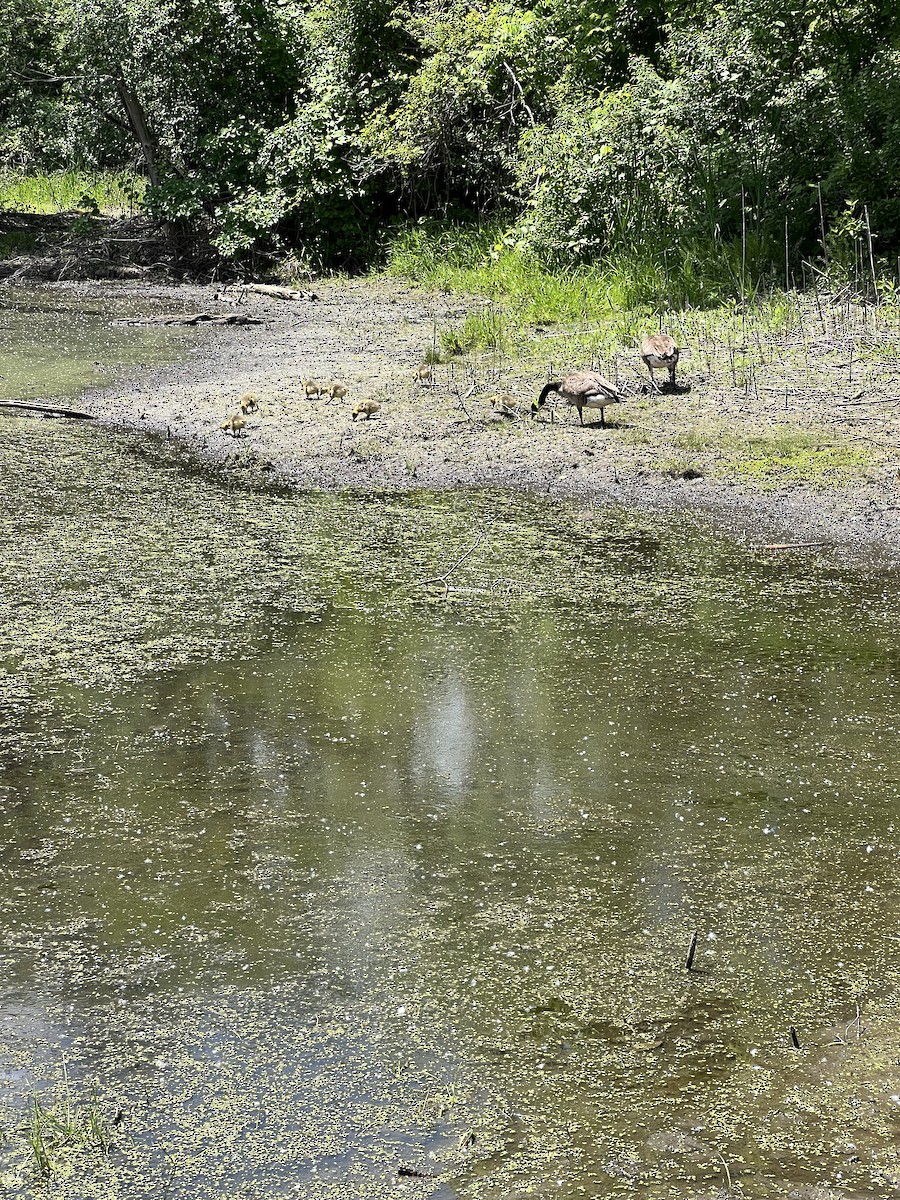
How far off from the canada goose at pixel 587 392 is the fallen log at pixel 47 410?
3.48 metres

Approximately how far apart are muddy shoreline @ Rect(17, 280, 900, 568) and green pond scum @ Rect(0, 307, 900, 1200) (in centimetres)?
81

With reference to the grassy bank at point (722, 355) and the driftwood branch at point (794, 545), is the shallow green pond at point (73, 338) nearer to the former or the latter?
the grassy bank at point (722, 355)

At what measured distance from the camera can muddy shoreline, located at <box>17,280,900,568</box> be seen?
6.56 m

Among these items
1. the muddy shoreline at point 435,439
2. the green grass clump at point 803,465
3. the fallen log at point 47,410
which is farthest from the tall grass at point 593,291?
the fallen log at point 47,410

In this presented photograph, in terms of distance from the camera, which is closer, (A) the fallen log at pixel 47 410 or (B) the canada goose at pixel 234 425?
(B) the canada goose at pixel 234 425

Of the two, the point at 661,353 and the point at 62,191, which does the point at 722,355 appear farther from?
the point at 62,191

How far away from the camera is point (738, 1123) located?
7.93 ft

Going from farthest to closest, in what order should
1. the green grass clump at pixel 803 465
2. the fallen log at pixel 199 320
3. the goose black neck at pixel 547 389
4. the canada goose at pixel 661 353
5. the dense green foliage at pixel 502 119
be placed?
the fallen log at pixel 199 320 → the dense green foliage at pixel 502 119 → the canada goose at pixel 661 353 → the goose black neck at pixel 547 389 → the green grass clump at pixel 803 465

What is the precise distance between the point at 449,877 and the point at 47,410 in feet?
22.8

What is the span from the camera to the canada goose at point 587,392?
7891mm

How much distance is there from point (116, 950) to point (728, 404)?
615 centimetres

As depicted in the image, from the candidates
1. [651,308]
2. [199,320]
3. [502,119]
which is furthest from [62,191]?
[651,308]

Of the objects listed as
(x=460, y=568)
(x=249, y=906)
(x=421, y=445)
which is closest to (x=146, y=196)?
(x=421, y=445)

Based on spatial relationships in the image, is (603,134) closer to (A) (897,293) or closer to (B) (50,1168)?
(A) (897,293)
